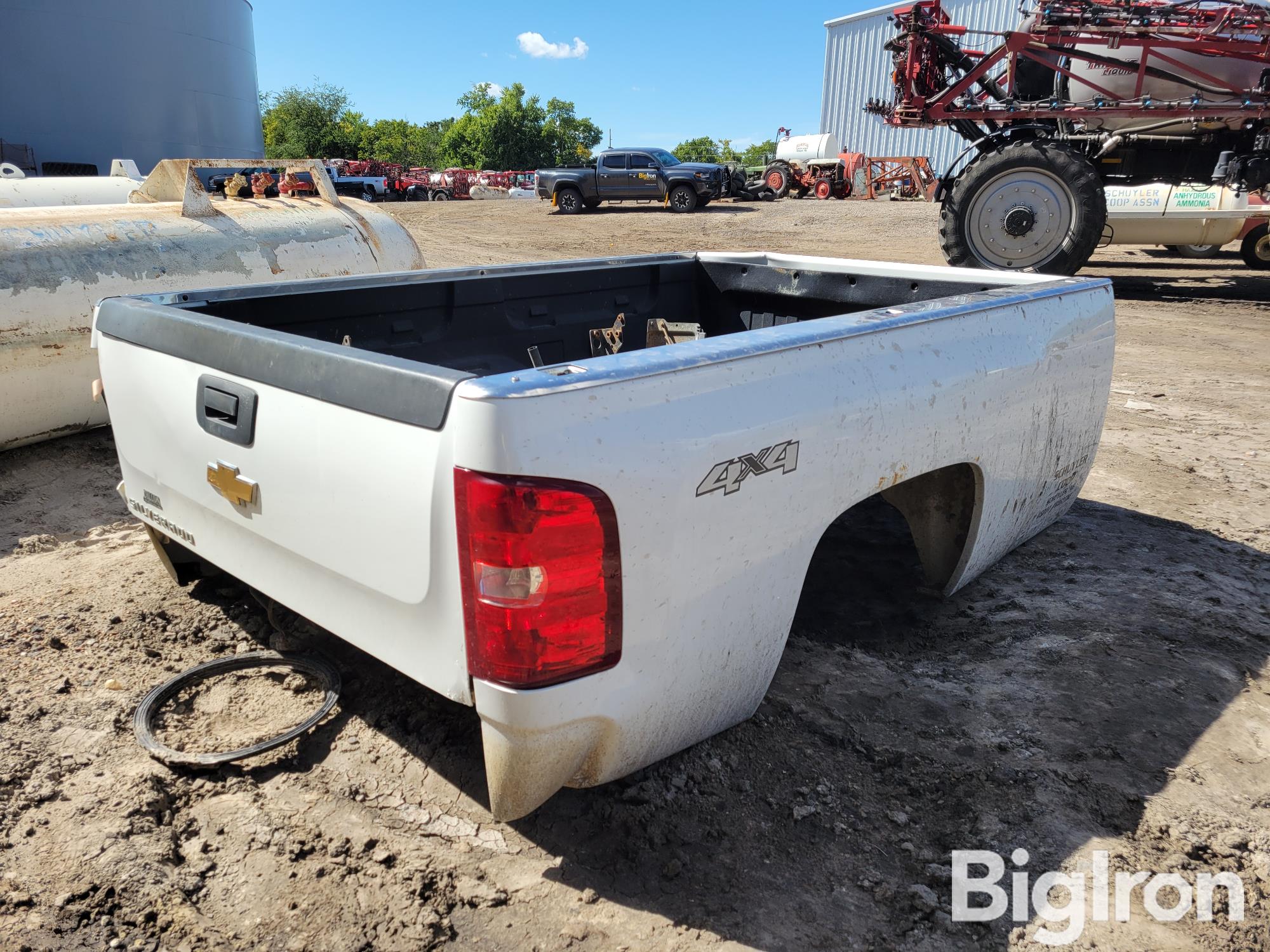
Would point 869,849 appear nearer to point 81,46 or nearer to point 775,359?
point 775,359

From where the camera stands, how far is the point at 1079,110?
9406mm

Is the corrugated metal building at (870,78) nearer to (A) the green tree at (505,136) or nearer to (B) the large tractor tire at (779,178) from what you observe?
(B) the large tractor tire at (779,178)

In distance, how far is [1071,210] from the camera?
355 inches

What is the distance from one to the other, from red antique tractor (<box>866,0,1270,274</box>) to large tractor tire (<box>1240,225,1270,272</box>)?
11.8 feet

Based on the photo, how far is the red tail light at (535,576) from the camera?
1.59 meters

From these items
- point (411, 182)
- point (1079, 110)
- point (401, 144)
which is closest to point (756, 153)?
point (401, 144)

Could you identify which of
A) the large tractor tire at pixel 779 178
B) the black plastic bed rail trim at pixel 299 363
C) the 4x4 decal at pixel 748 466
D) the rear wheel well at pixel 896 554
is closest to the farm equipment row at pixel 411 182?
the large tractor tire at pixel 779 178

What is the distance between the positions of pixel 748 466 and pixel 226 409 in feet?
4.08

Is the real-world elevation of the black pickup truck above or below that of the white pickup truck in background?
above

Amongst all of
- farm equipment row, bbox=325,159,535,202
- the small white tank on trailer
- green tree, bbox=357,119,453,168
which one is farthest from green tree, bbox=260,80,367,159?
the small white tank on trailer

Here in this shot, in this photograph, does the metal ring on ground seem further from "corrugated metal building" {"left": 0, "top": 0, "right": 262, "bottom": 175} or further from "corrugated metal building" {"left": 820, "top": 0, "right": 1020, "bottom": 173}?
"corrugated metal building" {"left": 820, "top": 0, "right": 1020, "bottom": 173}

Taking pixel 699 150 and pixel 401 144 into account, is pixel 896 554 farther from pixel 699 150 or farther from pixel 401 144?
pixel 699 150

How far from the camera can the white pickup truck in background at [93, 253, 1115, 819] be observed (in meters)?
1.64

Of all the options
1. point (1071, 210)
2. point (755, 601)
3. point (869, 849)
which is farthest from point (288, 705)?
point (1071, 210)
